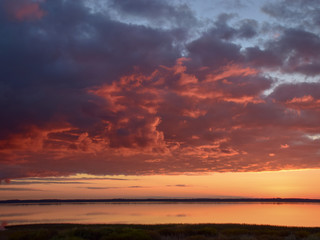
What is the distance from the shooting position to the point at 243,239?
2458 centimetres

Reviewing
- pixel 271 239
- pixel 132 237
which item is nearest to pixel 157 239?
pixel 132 237

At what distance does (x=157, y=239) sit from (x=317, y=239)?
36.7 ft

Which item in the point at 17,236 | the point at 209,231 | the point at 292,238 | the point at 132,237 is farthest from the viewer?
the point at 209,231

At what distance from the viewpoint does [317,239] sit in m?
24.7

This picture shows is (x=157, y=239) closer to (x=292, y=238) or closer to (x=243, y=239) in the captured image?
(x=243, y=239)

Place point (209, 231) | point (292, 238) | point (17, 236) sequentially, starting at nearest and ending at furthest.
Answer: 1. point (17, 236)
2. point (292, 238)
3. point (209, 231)

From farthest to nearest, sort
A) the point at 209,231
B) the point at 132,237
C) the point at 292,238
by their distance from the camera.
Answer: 1. the point at 209,231
2. the point at 292,238
3. the point at 132,237

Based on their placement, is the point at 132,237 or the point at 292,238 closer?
the point at 132,237

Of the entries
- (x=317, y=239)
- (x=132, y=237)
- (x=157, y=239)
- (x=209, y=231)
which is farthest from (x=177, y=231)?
(x=317, y=239)

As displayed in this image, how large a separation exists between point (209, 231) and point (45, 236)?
545 inches

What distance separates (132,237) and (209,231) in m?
9.81

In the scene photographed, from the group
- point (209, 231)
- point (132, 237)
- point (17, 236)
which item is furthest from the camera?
point (209, 231)

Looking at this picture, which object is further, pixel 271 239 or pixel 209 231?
pixel 209 231

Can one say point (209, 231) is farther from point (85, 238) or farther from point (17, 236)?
point (17, 236)
